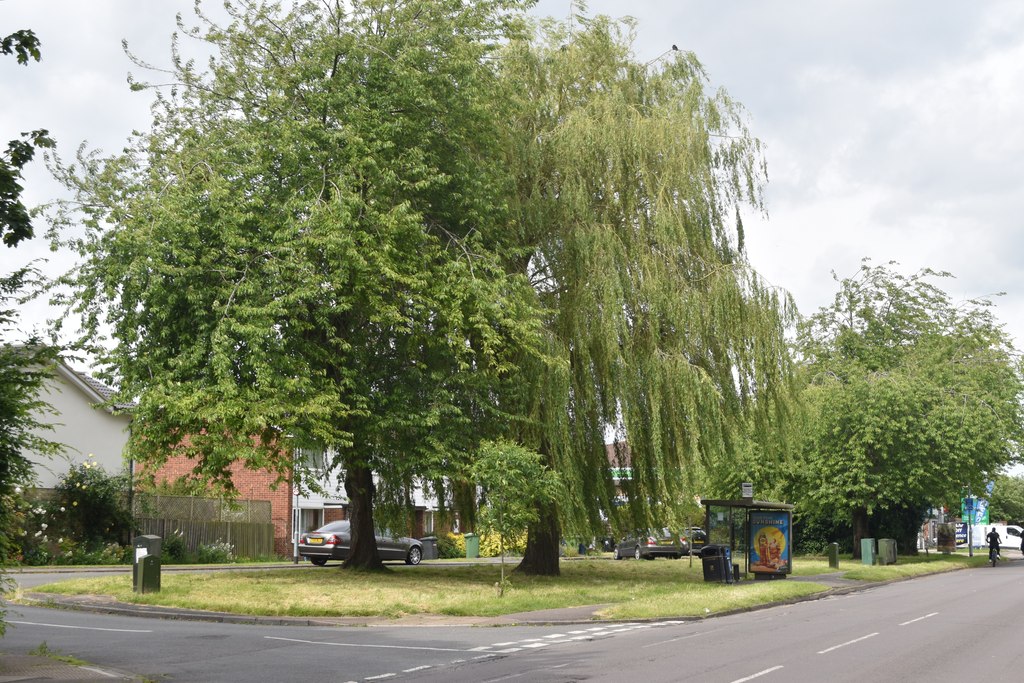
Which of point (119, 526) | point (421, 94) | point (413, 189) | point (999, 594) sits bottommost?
point (999, 594)

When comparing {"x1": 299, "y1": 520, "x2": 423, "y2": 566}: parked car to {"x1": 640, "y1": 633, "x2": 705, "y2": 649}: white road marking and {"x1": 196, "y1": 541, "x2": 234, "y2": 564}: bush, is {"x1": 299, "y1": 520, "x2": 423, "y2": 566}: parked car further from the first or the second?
{"x1": 640, "y1": 633, "x2": 705, "y2": 649}: white road marking

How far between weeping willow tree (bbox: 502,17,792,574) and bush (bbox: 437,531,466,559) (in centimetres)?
2093

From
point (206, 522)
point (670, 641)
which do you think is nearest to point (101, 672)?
point (670, 641)

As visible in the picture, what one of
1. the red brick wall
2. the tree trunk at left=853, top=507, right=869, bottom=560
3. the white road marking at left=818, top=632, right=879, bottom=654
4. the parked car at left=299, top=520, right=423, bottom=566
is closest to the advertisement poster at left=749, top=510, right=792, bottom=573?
the parked car at left=299, top=520, right=423, bottom=566

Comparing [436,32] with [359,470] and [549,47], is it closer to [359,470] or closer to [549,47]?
[549,47]

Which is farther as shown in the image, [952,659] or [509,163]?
[509,163]

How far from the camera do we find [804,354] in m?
54.0

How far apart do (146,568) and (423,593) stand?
5.65 m

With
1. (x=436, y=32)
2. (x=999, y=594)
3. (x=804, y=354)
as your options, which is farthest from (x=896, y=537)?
(x=436, y=32)

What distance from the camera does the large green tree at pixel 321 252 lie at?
20.9 metres

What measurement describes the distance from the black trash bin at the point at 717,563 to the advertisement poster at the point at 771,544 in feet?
10.6

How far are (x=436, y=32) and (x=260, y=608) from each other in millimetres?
13480

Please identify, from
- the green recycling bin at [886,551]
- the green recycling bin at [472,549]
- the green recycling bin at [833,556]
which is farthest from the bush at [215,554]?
the green recycling bin at [886,551]

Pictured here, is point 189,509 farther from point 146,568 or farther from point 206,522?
point 146,568
